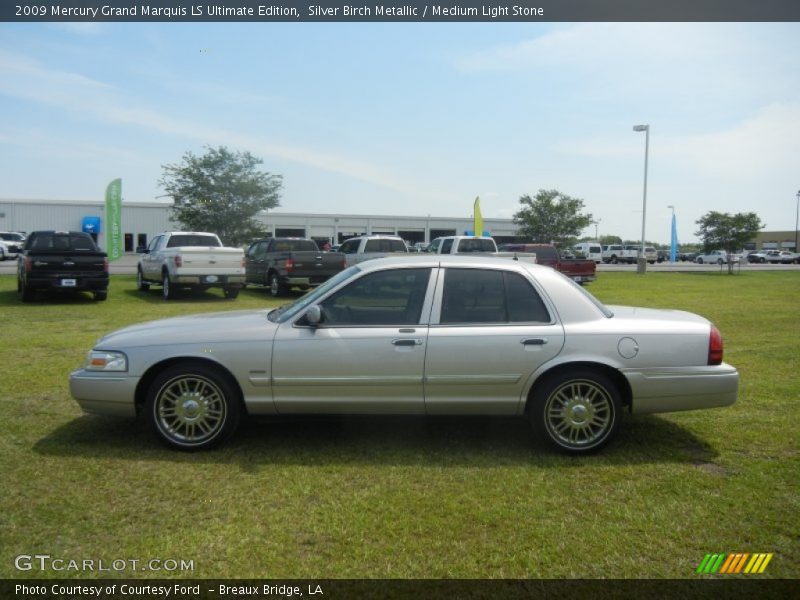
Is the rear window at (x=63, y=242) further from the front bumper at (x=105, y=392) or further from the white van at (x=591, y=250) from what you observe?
the white van at (x=591, y=250)

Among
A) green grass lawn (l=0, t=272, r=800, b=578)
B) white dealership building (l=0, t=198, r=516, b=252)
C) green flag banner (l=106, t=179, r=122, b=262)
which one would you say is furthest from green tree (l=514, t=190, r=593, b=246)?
green grass lawn (l=0, t=272, r=800, b=578)

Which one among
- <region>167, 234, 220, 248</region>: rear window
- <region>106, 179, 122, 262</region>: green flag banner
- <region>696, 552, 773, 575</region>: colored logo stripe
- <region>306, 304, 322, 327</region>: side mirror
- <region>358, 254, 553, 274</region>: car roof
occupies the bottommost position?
<region>696, 552, 773, 575</region>: colored logo stripe

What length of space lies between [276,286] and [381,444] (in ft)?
49.7

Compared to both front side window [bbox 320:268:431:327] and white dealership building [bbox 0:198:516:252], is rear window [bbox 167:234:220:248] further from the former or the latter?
white dealership building [bbox 0:198:516:252]

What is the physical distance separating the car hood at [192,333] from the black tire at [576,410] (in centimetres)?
217

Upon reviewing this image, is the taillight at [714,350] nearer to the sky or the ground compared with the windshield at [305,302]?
nearer to the ground

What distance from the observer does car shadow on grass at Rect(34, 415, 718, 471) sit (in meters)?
5.12


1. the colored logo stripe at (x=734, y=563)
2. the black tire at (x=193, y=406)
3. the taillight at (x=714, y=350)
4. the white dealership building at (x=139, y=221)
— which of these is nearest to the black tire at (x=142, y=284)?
the black tire at (x=193, y=406)

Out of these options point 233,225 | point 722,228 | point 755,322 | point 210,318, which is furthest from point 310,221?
point 210,318

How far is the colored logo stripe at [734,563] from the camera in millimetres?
3541

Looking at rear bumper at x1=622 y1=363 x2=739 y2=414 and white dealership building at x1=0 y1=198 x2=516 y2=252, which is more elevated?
white dealership building at x1=0 y1=198 x2=516 y2=252

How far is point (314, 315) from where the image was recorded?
16.8 feet

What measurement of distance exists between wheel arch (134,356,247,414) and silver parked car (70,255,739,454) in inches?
0.4

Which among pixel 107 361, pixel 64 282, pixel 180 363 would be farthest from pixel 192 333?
pixel 64 282
